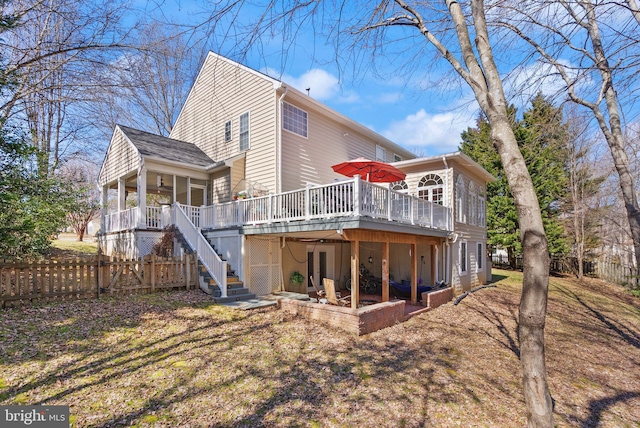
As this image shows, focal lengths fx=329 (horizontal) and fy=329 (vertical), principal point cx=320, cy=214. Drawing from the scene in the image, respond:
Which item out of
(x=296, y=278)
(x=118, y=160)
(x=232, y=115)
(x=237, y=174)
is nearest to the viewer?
(x=296, y=278)

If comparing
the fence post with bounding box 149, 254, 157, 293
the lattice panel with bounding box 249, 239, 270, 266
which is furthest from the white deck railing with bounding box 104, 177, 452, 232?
the fence post with bounding box 149, 254, 157, 293

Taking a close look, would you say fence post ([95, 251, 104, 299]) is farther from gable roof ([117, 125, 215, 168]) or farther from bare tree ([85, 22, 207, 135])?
gable roof ([117, 125, 215, 168])

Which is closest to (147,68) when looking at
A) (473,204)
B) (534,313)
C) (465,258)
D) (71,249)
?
(534,313)

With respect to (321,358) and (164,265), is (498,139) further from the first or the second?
(164,265)

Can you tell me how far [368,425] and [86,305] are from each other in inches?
280

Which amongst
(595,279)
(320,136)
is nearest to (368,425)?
(320,136)

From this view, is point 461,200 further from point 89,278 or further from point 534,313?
point 89,278

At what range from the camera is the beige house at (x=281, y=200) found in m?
9.21

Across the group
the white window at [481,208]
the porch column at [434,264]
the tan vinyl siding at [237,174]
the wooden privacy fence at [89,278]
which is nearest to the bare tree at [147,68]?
the tan vinyl siding at [237,174]

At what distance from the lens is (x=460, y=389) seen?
207 inches

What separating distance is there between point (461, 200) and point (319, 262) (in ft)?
21.8

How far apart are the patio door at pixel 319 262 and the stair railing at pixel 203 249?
390 centimetres

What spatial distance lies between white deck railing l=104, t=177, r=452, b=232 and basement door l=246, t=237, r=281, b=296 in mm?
933

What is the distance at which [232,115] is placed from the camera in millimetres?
14359
